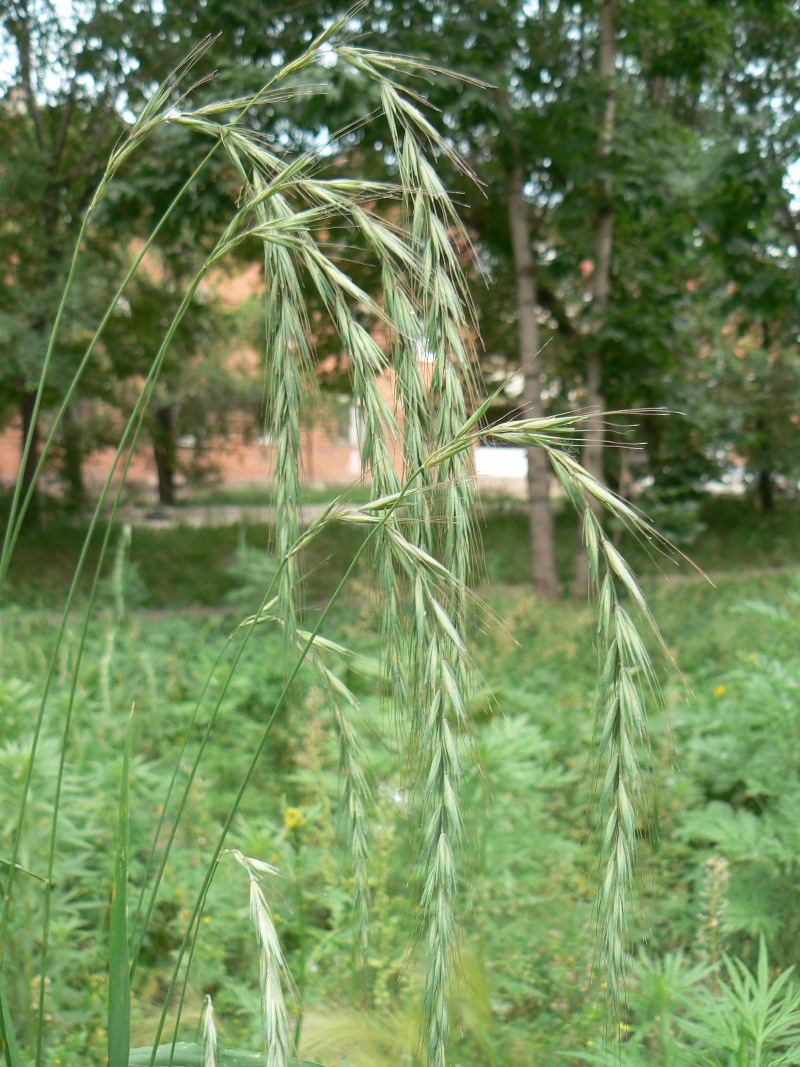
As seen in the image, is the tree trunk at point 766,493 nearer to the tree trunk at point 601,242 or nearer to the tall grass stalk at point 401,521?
the tree trunk at point 601,242

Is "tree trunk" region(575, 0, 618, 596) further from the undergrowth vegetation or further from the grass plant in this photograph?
the grass plant

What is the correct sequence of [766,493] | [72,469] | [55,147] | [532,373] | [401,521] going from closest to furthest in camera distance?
[401,521] → [532,373] → [55,147] → [72,469] → [766,493]

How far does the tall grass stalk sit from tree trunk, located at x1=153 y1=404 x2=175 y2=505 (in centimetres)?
2016

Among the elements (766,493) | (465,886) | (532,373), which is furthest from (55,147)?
(766,493)

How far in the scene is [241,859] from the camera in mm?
1171

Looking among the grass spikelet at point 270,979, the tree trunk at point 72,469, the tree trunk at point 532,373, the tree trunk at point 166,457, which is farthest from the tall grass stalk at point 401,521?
the tree trunk at point 166,457

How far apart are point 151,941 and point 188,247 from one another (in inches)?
305

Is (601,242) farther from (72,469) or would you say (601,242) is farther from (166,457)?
(166,457)

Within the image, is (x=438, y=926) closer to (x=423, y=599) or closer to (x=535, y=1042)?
(x=423, y=599)

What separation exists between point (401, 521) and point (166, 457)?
22.3 m

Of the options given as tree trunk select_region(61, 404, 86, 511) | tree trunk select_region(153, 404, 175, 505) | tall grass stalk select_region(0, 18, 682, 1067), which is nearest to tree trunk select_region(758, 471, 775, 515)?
tree trunk select_region(61, 404, 86, 511)

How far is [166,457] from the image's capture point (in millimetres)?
22594


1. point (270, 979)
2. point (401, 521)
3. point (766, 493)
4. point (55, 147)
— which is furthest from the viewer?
point (766, 493)

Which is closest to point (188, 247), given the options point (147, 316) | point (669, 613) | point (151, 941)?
point (147, 316)
